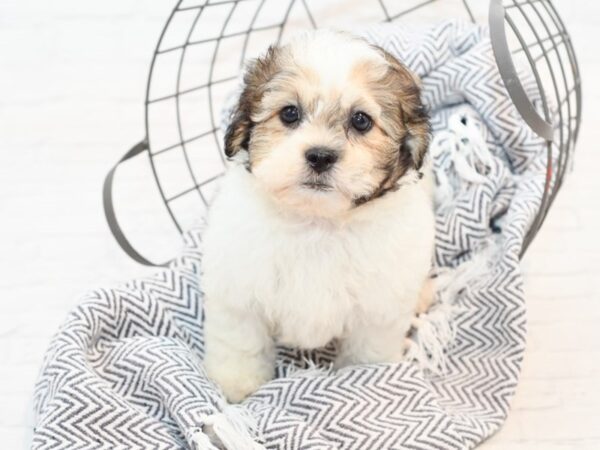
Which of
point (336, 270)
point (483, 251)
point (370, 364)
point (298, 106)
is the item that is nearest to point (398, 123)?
point (298, 106)

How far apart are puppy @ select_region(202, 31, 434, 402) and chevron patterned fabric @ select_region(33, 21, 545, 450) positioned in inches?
5.3

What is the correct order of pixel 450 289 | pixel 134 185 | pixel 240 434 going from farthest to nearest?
1. pixel 134 185
2. pixel 450 289
3. pixel 240 434

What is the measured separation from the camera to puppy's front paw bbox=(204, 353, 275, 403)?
9.57ft

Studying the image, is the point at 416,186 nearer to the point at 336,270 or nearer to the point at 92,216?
the point at 336,270

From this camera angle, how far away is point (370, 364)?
2949mm

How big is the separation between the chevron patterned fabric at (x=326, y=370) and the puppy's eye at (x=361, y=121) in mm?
852

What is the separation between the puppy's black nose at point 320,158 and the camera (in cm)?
229

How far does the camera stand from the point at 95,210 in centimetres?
384

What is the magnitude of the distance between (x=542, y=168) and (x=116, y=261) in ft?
5.39

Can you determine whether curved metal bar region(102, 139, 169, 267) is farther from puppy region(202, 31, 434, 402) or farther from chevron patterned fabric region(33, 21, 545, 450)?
puppy region(202, 31, 434, 402)

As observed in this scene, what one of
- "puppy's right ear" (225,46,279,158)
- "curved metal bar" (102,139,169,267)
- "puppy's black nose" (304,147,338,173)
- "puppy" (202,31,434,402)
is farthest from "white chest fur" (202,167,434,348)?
"curved metal bar" (102,139,169,267)

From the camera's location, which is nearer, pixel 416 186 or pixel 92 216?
pixel 416 186

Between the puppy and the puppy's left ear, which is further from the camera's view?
the puppy's left ear

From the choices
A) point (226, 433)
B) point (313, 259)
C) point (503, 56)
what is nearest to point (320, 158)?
point (313, 259)
